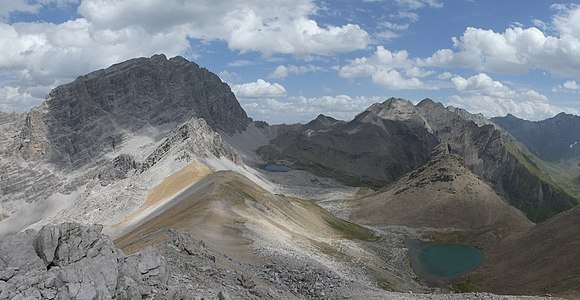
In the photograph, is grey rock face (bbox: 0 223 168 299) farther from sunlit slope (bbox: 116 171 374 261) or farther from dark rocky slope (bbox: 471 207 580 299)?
dark rocky slope (bbox: 471 207 580 299)

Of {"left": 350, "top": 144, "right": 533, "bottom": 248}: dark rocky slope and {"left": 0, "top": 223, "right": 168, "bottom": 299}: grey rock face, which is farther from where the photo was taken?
{"left": 350, "top": 144, "right": 533, "bottom": 248}: dark rocky slope

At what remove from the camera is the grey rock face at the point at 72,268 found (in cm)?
2802

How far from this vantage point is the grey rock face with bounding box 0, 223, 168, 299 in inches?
1103

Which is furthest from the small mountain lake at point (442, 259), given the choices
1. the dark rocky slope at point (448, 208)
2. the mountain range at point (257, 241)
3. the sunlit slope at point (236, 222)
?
the sunlit slope at point (236, 222)

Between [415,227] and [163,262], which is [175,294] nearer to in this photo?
[163,262]

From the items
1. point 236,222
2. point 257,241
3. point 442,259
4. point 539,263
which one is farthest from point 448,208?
point 257,241

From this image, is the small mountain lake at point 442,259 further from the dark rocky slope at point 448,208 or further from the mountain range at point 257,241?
the dark rocky slope at point 448,208

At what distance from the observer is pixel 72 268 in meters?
30.0

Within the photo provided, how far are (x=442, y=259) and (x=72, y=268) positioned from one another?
405ft

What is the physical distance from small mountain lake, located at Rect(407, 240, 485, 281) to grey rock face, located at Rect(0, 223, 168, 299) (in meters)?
88.2

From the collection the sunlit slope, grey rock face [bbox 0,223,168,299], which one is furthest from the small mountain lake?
grey rock face [bbox 0,223,168,299]

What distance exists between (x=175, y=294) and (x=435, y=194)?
537 ft

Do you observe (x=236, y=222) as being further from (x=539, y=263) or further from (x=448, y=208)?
(x=448, y=208)

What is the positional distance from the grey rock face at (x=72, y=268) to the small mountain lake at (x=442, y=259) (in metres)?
88.2
